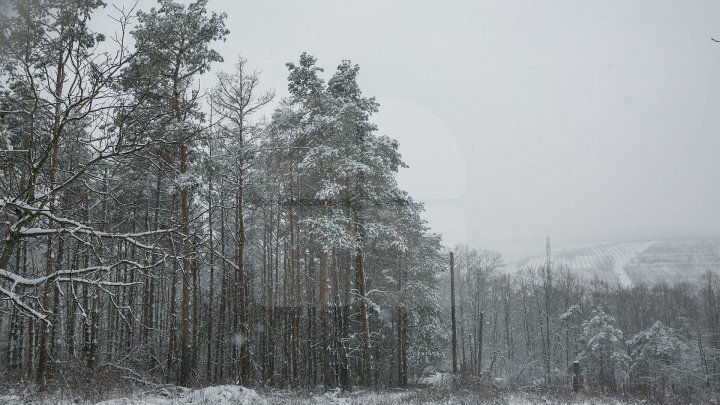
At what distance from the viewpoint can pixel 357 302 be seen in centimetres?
1917

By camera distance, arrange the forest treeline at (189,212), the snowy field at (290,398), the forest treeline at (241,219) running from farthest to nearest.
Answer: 1. the forest treeline at (241,219)
2. the snowy field at (290,398)
3. the forest treeline at (189,212)

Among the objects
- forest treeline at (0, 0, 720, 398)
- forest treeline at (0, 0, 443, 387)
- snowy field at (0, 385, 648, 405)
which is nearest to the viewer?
forest treeline at (0, 0, 720, 398)

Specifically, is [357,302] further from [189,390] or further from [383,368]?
[383,368]

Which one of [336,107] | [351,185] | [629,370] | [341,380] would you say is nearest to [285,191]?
[351,185]

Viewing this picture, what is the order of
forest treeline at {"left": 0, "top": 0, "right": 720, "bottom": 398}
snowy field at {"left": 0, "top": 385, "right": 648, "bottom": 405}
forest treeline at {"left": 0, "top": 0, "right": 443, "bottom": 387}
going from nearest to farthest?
forest treeline at {"left": 0, "top": 0, "right": 720, "bottom": 398}, snowy field at {"left": 0, "top": 385, "right": 648, "bottom": 405}, forest treeline at {"left": 0, "top": 0, "right": 443, "bottom": 387}

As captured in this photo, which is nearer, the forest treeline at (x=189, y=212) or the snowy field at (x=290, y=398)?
the forest treeline at (x=189, y=212)

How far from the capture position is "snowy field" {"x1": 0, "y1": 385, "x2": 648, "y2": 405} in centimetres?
1020

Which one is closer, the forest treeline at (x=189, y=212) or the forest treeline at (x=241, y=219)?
the forest treeline at (x=189, y=212)

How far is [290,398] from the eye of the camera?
47.1 ft

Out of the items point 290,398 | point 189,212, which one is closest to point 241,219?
point 189,212

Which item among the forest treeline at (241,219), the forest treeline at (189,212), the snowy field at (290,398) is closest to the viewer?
the forest treeline at (189,212)

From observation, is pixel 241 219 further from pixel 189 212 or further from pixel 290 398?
pixel 290 398

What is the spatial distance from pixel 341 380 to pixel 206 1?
15833 mm

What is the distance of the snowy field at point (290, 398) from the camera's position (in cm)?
1020
